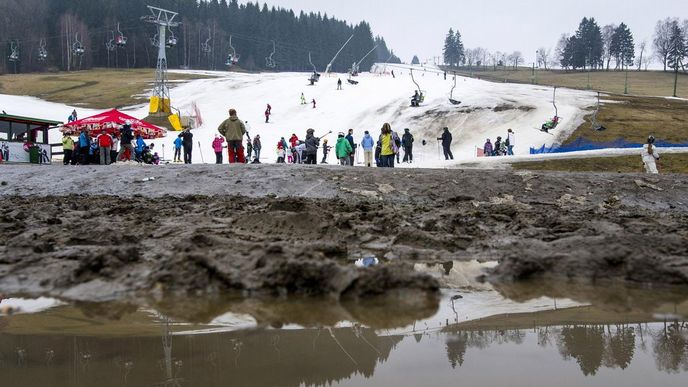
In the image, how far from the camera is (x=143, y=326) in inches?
→ 161

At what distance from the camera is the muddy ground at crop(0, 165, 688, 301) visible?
5156 mm

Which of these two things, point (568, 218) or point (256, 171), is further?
point (256, 171)

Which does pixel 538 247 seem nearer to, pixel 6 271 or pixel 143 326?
pixel 143 326

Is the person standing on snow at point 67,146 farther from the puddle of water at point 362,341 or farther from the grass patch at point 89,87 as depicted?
the grass patch at point 89,87

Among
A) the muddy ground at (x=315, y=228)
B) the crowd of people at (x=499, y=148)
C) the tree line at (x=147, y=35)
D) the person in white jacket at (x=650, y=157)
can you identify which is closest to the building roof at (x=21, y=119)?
the muddy ground at (x=315, y=228)

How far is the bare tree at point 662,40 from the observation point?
122m

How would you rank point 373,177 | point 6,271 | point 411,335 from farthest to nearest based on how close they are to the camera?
point 373,177, point 6,271, point 411,335

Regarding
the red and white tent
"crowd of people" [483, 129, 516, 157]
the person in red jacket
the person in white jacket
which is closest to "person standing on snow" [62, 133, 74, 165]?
the person in red jacket

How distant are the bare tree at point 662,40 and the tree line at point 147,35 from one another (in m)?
56.2

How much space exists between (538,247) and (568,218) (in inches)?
96.7

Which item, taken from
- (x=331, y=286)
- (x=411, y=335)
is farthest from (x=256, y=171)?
(x=411, y=335)

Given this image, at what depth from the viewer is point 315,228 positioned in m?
7.64

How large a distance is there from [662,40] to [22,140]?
13448 cm

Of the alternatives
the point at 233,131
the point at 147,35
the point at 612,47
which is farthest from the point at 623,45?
the point at 233,131
